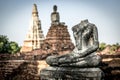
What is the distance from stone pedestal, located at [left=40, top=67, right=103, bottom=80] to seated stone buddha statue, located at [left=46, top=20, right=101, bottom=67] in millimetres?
123

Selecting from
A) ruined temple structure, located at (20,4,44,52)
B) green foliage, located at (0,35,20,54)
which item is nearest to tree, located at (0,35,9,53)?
green foliage, located at (0,35,20,54)

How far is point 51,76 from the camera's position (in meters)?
7.27

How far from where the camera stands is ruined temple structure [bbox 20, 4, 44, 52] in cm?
3285

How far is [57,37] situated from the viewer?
20719mm

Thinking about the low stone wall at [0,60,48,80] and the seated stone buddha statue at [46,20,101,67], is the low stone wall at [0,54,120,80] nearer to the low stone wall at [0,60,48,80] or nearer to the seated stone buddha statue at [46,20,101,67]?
the low stone wall at [0,60,48,80]

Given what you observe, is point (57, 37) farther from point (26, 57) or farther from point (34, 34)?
point (34, 34)

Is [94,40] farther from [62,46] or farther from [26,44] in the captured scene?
[26,44]

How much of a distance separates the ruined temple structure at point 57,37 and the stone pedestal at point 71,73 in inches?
513

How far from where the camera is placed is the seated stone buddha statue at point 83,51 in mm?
6848

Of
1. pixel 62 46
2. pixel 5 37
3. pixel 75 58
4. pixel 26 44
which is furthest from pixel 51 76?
pixel 5 37

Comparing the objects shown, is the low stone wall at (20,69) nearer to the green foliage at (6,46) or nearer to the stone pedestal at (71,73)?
the stone pedestal at (71,73)

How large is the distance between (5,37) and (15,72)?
27404 millimetres

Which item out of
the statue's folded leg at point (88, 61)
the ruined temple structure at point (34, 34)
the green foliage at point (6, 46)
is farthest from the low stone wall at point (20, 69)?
the green foliage at point (6, 46)

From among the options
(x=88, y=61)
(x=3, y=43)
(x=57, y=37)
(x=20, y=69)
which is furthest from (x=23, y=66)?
(x=3, y=43)
